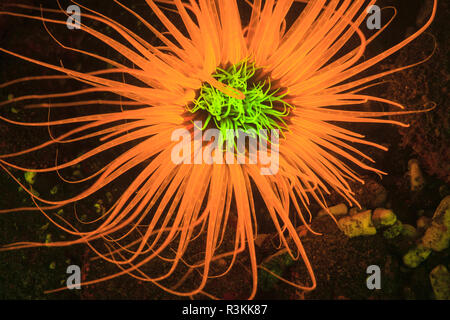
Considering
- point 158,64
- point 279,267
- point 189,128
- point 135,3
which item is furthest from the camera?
point 279,267

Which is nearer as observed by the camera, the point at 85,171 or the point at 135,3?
the point at 135,3

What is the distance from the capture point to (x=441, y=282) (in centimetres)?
218

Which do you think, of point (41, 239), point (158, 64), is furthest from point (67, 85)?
point (41, 239)

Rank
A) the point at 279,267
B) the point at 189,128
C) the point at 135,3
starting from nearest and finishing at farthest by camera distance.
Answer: the point at 189,128 → the point at 135,3 → the point at 279,267

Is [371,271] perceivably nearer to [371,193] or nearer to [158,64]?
[371,193]

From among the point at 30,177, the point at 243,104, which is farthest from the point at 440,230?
the point at 30,177

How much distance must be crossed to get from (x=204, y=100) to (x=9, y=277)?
1786 millimetres

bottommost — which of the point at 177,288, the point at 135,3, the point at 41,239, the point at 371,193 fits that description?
the point at 177,288

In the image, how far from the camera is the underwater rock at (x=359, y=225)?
7.39 ft

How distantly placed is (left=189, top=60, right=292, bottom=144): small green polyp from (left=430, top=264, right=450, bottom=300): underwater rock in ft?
4.53

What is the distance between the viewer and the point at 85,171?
2338 mm

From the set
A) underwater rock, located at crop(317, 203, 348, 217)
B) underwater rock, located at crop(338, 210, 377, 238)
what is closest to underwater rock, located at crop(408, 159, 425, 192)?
underwater rock, located at crop(338, 210, 377, 238)

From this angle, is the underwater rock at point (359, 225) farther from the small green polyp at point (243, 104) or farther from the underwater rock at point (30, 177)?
the underwater rock at point (30, 177)

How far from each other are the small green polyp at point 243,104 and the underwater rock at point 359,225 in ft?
2.64
